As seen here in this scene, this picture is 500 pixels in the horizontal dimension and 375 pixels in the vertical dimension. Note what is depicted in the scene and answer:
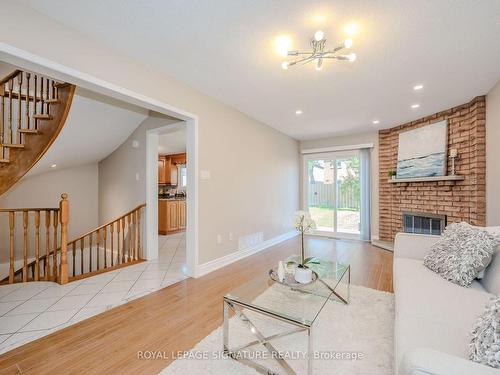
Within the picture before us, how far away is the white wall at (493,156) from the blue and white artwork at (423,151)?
753mm

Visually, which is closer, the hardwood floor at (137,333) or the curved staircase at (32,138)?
the hardwood floor at (137,333)

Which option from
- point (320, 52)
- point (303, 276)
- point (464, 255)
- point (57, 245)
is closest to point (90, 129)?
point (57, 245)

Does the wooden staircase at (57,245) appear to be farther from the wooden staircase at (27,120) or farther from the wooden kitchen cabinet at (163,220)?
the wooden kitchen cabinet at (163,220)

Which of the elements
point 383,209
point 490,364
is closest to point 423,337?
point 490,364

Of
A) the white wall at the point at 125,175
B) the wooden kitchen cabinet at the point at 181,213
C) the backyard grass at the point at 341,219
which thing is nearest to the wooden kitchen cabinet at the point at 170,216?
the wooden kitchen cabinet at the point at 181,213

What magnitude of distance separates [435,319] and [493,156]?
3044 mm

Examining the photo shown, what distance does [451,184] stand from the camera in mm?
3824

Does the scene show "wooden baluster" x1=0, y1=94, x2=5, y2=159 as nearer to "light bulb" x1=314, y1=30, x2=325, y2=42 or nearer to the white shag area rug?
the white shag area rug

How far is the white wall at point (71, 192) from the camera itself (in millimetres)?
4519

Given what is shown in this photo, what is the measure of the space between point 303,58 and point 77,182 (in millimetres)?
5378

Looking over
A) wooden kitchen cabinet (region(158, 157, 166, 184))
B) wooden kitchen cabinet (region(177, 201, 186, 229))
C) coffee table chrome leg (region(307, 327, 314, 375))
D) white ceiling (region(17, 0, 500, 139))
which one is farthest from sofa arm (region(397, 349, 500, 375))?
wooden kitchen cabinet (region(158, 157, 166, 184))

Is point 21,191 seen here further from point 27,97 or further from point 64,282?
point 64,282

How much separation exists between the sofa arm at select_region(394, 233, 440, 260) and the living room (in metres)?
0.02

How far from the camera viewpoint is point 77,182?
509cm
